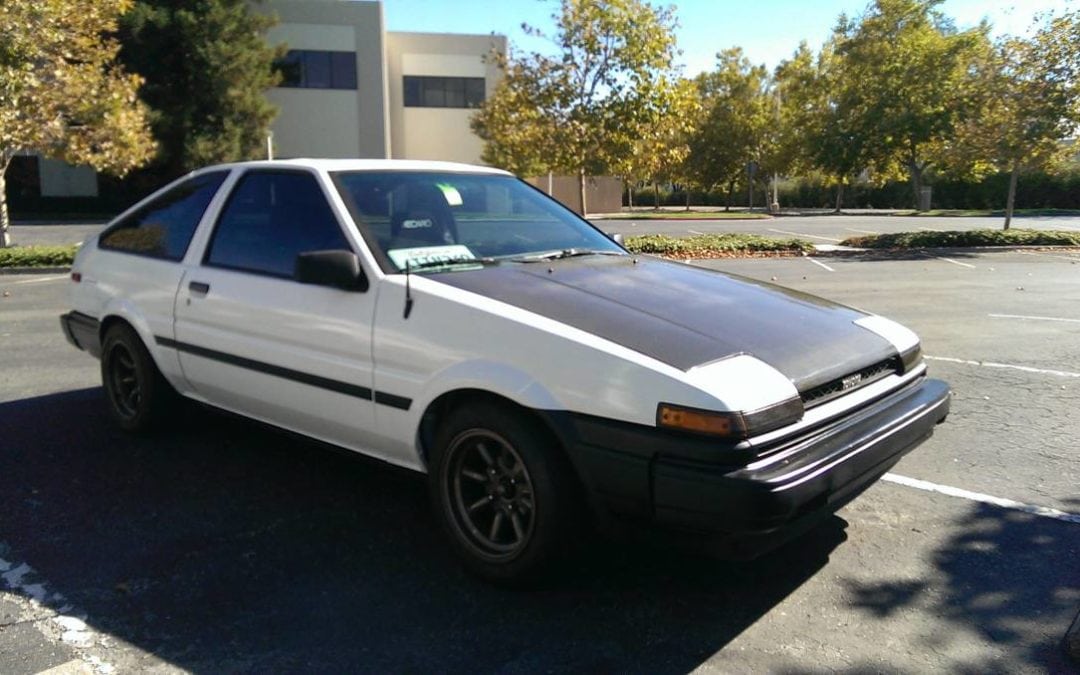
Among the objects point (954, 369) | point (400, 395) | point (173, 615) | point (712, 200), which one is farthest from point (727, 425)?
point (712, 200)

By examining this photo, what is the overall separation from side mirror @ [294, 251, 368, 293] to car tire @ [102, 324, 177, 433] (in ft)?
6.09

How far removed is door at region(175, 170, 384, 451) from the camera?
11.8ft

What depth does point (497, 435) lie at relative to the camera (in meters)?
3.07

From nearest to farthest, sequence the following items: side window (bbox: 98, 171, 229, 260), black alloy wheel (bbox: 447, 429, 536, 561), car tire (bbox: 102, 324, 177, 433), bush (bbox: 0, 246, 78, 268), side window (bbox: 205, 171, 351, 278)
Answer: black alloy wheel (bbox: 447, 429, 536, 561)
side window (bbox: 205, 171, 351, 278)
side window (bbox: 98, 171, 229, 260)
car tire (bbox: 102, 324, 177, 433)
bush (bbox: 0, 246, 78, 268)

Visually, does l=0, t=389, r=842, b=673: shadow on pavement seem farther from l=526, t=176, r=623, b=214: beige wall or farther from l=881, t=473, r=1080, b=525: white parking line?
l=526, t=176, r=623, b=214: beige wall

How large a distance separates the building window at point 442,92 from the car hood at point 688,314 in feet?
124

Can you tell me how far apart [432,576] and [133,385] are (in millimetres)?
2749

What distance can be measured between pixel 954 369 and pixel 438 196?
16.4 ft

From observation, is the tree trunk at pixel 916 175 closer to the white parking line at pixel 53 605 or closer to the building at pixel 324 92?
the building at pixel 324 92

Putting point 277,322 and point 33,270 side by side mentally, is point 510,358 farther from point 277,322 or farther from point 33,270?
point 33,270

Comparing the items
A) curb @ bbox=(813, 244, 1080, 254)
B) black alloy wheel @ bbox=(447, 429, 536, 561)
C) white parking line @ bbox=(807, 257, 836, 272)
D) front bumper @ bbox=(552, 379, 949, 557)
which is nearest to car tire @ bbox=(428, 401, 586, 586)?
black alloy wheel @ bbox=(447, 429, 536, 561)

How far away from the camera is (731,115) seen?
4975 cm

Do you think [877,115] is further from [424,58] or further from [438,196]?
[438,196]

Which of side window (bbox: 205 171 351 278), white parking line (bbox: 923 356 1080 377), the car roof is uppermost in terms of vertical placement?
the car roof
